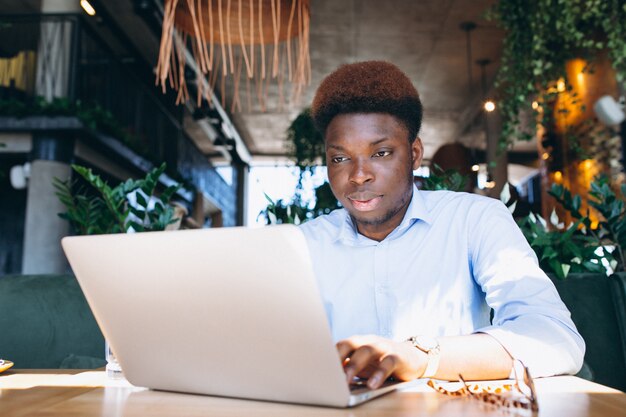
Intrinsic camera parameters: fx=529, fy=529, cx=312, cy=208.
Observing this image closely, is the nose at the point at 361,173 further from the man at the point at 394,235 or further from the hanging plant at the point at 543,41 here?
the hanging plant at the point at 543,41

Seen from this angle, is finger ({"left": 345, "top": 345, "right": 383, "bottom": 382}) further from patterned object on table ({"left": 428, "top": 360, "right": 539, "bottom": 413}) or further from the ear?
the ear

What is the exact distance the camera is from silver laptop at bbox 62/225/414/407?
0.59m

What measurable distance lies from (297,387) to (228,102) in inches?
393

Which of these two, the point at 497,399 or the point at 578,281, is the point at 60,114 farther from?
the point at 497,399

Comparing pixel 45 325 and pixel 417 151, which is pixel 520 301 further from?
pixel 45 325

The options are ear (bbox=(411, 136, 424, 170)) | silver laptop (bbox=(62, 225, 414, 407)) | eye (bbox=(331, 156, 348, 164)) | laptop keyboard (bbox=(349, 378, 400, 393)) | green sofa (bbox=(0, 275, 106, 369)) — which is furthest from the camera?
green sofa (bbox=(0, 275, 106, 369))

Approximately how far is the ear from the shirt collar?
0.08 metres

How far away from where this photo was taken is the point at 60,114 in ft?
19.5

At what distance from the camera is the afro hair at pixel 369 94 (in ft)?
4.33

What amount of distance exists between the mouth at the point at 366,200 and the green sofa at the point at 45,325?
46.5 inches

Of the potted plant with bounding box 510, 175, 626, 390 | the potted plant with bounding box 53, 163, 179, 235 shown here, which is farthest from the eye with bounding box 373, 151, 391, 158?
the potted plant with bounding box 53, 163, 179, 235

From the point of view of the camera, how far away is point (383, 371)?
0.73 meters

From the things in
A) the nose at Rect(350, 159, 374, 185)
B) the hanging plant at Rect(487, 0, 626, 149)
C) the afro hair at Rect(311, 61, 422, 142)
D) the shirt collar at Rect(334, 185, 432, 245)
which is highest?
the hanging plant at Rect(487, 0, 626, 149)

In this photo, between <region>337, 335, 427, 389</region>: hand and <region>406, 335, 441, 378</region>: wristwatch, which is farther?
<region>406, 335, 441, 378</region>: wristwatch
